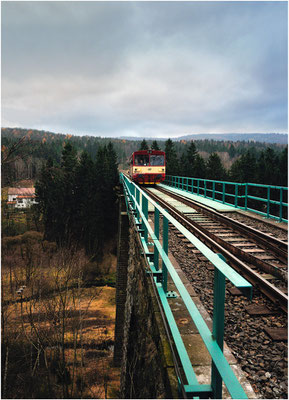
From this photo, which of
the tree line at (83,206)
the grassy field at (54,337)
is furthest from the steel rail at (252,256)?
the tree line at (83,206)

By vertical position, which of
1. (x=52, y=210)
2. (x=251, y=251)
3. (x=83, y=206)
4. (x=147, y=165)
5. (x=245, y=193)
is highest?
(x=147, y=165)

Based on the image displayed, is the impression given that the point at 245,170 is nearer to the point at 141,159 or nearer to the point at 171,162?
the point at 171,162

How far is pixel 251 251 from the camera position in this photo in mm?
6238

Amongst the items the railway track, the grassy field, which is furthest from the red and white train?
the railway track

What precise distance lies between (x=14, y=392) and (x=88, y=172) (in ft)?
132

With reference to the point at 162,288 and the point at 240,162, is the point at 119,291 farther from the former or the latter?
the point at 240,162

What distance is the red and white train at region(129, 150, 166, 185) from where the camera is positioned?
2058cm

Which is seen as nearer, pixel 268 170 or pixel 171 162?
pixel 268 170

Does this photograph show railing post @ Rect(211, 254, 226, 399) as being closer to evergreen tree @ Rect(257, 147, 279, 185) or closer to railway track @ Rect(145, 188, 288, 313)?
railway track @ Rect(145, 188, 288, 313)

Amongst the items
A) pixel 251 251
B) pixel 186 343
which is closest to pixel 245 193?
pixel 251 251

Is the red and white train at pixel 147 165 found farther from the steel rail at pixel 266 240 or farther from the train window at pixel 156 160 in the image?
the steel rail at pixel 266 240

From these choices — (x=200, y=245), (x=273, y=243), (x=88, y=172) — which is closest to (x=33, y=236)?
(x=88, y=172)

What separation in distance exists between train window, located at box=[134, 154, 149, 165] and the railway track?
10.2 m

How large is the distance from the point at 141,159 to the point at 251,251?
49.9 feet
